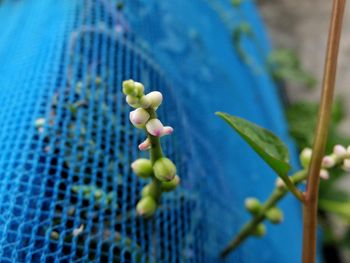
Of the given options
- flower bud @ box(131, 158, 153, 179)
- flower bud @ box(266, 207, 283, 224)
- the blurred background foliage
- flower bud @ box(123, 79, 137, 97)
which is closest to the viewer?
flower bud @ box(123, 79, 137, 97)

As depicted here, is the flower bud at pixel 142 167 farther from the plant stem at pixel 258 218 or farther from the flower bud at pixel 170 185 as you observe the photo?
the plant stem at pixel 258 218

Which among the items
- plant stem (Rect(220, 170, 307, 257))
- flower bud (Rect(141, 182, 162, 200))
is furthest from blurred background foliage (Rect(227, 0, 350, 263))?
flower bud (Rect(141, 182, 162, 200))

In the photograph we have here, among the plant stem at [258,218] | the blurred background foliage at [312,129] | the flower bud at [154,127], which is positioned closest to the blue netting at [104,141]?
the plant stem at [258,218]

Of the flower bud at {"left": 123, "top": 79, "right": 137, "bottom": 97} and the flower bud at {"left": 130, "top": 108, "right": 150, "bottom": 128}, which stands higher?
the flower bud at {"left": 123, "top": 79, "right": 137, "bottom": 97}

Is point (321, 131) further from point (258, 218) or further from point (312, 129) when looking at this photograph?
point (312, 129)

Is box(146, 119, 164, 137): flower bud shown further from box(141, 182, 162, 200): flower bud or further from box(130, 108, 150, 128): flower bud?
box(141, 182, 162, 200): flower bud

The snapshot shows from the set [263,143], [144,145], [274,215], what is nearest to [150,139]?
[144,145]
